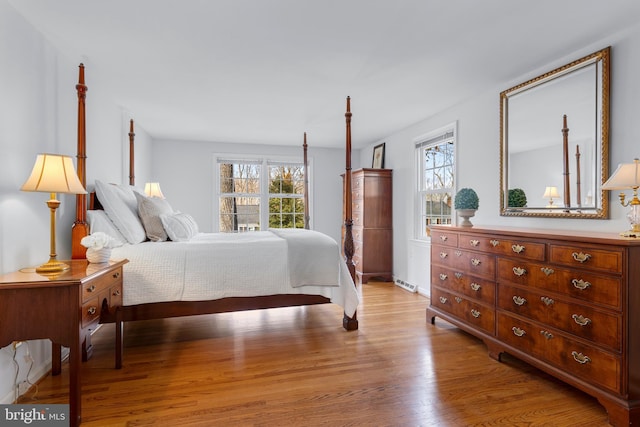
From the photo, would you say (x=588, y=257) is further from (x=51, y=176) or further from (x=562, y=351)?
(x=51, y=176)

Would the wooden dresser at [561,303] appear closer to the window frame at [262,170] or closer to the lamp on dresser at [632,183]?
the lamp on dresser at [632,183]

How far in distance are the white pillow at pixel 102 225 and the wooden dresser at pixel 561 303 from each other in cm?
268

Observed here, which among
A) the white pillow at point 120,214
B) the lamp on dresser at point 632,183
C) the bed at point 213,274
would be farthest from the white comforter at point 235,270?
the lamp on dresser at point 632,183

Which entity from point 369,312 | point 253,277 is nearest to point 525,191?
point 369,312

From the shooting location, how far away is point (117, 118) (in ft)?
12.4

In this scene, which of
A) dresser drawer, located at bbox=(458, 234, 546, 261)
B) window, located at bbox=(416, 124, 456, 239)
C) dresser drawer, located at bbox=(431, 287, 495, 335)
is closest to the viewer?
dresser drawer, located at bbox=(458, 234, 546, 261)

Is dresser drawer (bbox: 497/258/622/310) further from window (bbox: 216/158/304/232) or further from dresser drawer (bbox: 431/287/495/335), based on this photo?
window (bbox: 216/158/304/232)

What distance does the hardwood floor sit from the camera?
1.81 meters

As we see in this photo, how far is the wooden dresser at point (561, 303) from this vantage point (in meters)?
1.74

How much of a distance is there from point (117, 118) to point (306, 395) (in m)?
3.49

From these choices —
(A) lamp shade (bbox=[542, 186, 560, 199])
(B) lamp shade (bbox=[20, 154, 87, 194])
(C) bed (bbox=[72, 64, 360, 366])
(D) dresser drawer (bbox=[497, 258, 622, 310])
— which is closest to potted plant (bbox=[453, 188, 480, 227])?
(A) lamp shade (bbox=[542, 186, 560, 199])

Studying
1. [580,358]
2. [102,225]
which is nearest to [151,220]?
[102,225]

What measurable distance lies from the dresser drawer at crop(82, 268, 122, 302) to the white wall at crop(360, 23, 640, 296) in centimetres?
317

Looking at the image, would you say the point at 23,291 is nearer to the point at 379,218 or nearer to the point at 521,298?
the point at 521,298
